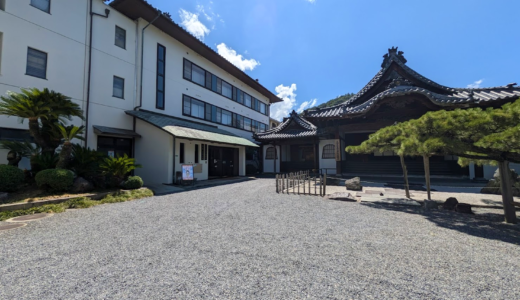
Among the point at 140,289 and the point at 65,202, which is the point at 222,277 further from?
the point at 65,202

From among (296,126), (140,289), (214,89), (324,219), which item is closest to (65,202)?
(140,289)

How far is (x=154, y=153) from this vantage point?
454 inches

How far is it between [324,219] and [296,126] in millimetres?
13850

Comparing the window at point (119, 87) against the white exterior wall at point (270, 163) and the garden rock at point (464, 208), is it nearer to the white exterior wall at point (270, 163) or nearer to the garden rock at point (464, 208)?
the white exterior wall at point (270, 163)

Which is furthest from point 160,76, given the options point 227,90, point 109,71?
point 227,90

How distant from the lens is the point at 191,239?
3.83 m

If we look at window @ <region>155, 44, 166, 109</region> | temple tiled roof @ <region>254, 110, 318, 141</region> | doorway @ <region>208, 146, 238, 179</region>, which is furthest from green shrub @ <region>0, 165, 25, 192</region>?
temple tiled roof @ <region>254, 110, 318, 141</region>

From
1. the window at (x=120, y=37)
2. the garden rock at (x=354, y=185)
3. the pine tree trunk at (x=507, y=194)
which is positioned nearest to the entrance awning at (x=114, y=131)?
the window at (x=120, y=37)

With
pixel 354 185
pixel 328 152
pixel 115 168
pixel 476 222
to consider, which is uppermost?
pixel 328 152

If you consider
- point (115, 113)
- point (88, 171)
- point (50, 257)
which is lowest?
point (50, 257)

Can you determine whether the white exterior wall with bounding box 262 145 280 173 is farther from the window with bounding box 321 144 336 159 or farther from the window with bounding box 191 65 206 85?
the window with bounding box 191 65 206 85

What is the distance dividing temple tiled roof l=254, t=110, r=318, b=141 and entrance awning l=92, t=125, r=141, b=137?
9565 millimetres

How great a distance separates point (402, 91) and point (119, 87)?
14.6 meters

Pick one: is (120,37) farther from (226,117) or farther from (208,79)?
(226,117)
